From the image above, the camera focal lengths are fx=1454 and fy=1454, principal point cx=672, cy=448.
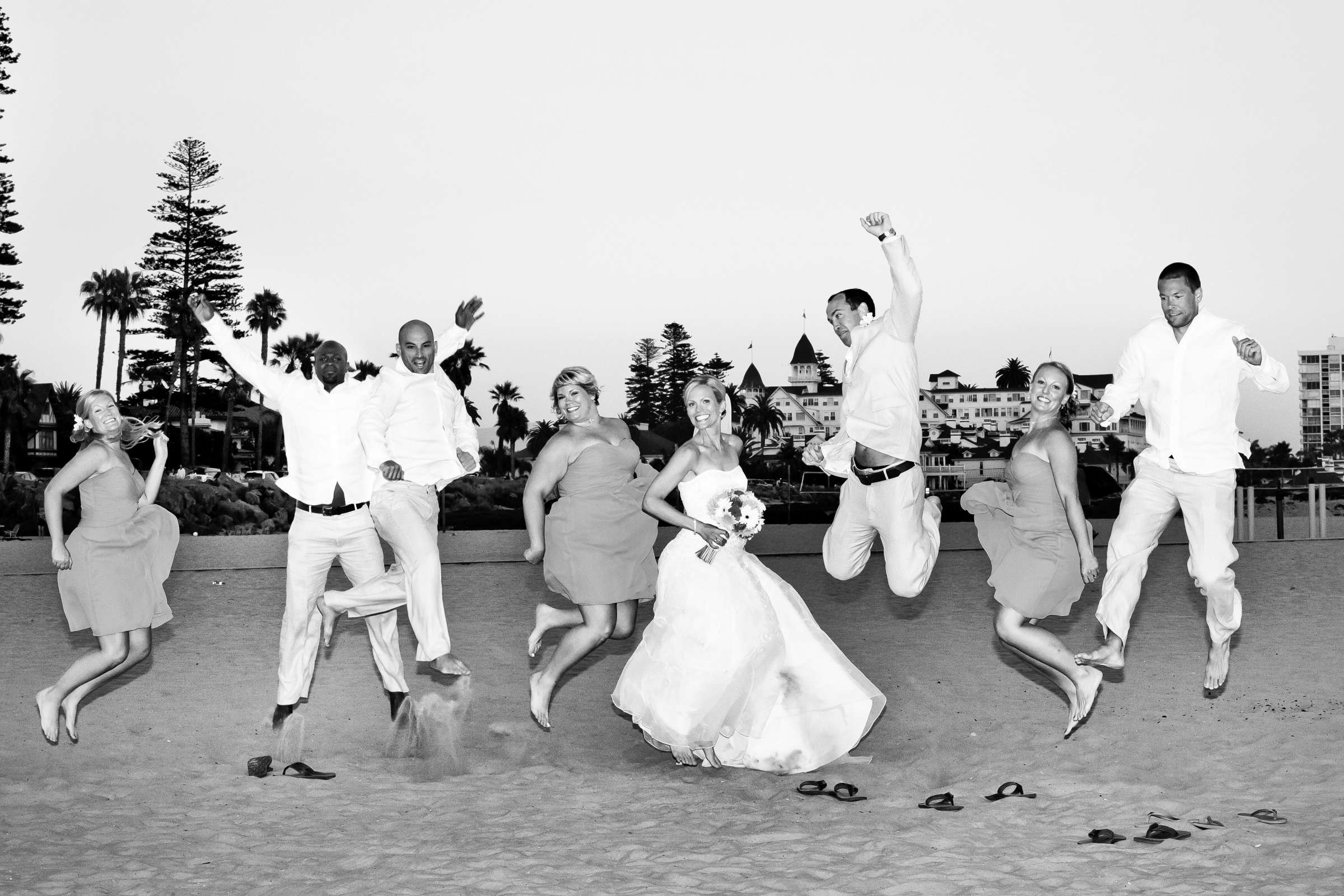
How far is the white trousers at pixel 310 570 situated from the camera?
7.55 m

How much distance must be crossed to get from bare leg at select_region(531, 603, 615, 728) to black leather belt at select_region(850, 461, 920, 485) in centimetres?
152

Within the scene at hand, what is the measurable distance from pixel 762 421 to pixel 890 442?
154118 mm

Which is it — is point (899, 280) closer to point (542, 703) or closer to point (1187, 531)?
point (1187, 531)

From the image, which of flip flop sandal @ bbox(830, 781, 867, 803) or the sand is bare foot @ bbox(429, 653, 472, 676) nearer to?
the sand

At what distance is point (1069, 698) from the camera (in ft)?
23.7

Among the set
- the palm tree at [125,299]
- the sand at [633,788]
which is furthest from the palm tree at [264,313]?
the sand at [633,788]

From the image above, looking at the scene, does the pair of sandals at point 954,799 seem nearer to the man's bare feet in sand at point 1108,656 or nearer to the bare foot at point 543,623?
the man's bare feet in sand at point 1108,656

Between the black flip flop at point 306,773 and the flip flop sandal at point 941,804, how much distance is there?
2.65 metres

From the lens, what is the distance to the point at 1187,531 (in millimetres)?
7453

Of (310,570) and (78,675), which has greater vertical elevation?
(310,570)

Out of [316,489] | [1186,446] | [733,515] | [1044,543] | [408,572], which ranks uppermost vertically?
[1186,446]

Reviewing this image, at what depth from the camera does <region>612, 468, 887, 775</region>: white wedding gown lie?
6.55m

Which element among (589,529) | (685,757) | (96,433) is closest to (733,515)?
(589,529)

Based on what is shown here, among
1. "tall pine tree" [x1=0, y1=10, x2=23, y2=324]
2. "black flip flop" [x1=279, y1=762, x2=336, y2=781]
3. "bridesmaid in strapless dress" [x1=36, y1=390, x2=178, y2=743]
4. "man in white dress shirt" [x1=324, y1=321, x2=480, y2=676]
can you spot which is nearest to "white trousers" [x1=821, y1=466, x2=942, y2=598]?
"man in white dress shirt" [x1=324, y1=321, x2=480, y2=676]
